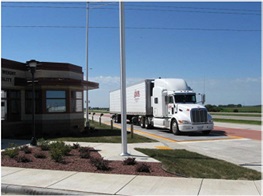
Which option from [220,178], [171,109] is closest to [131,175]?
[220,178]

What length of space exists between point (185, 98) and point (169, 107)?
126cm

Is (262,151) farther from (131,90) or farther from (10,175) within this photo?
(131,90)

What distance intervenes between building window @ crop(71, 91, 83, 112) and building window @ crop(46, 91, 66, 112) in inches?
32.4

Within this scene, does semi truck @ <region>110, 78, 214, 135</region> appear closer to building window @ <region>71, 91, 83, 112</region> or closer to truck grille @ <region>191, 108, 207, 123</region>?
truck grille @ <region>191, 108, 207, 123</region>

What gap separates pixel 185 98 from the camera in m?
23.2

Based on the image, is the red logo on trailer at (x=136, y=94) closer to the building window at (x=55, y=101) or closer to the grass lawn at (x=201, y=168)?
the building window at (x=55, y=101)

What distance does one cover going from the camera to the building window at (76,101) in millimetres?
21992

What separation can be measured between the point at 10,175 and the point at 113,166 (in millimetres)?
2801

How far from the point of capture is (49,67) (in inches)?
839

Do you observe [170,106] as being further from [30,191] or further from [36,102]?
[30,191]

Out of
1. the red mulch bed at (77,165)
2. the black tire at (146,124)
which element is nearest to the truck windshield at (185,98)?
the black tire at (146,124)

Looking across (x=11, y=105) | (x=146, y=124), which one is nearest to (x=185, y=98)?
(x=146, y=124)

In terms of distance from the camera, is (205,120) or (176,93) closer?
(205,120)

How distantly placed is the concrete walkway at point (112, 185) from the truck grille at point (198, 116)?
44.1 feet
